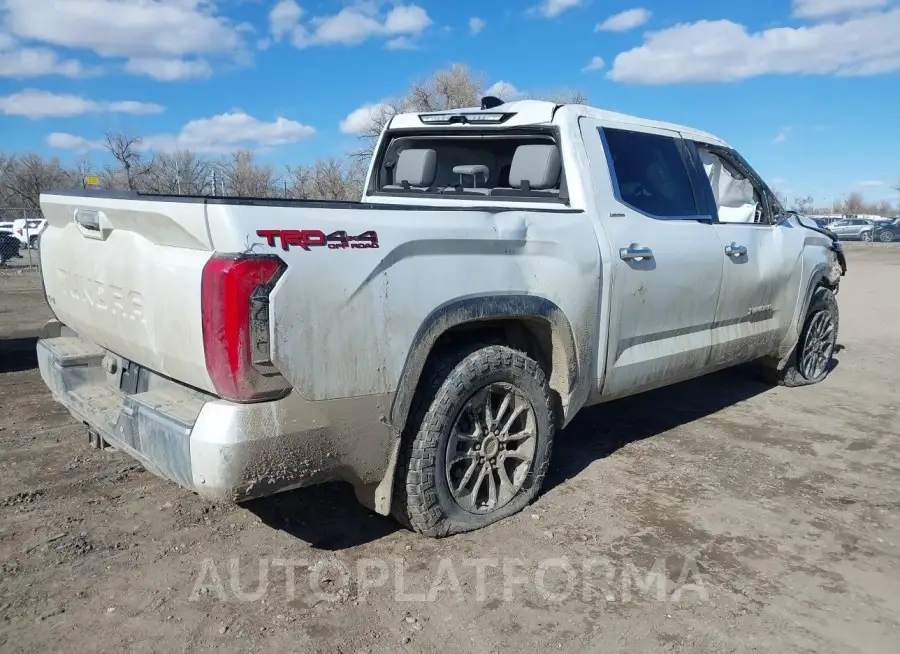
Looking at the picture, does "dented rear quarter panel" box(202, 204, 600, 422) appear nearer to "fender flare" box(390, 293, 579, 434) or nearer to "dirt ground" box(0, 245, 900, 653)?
"fender flare" box(390, 293, 579, 434)

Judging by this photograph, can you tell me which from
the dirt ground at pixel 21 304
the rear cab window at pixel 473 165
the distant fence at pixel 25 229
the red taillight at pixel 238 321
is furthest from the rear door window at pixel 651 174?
the distant fence at pixel 25 229

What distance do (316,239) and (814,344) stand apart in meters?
5.37

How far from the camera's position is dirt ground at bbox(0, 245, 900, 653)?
2701 millimetres

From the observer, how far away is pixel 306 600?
9.48 feet

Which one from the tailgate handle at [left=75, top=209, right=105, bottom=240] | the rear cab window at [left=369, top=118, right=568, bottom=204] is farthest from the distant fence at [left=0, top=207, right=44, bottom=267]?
the tailgate handle at [left=75, top=209, right=105, bottom=240]

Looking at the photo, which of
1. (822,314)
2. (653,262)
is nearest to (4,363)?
(653,262)

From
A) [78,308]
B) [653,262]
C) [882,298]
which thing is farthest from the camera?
[882,298]

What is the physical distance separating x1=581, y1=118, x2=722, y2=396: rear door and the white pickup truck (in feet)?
Result: 0.05

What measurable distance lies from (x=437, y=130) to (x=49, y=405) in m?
3.45

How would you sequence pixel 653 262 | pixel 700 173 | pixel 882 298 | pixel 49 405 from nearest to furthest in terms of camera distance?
pixel 653 262 → pixel 700 173 → pixel 49 405 → pixel 882 298

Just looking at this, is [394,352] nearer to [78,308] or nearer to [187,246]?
[187,246]

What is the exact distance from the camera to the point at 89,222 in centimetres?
316

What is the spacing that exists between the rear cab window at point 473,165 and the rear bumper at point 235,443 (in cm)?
195

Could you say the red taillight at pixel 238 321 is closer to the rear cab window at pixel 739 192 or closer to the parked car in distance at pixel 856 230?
the rear cab window at pixel 739 192
